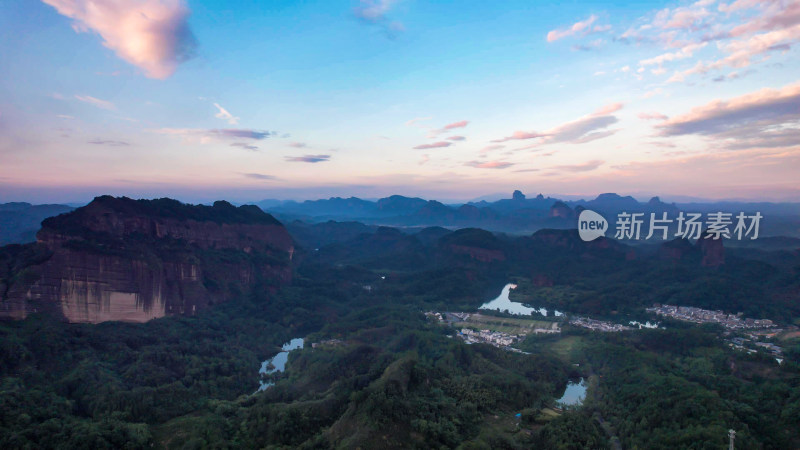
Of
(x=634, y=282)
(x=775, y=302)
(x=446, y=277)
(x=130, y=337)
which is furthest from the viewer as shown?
(x=446, y=277)

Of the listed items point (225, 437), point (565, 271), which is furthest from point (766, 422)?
point (565, 271)

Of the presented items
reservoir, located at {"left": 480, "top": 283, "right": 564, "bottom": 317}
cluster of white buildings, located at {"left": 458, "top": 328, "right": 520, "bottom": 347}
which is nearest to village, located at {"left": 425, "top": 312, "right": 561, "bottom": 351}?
cluster of white buildings, located at {"left": 458, "top": 328, "right": 520, "bottom": 347}

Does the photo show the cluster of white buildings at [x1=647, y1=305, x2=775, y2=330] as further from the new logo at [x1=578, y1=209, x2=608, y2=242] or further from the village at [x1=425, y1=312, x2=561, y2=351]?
the new logo at [x1=578, y1=209, x2=608, y2=242]

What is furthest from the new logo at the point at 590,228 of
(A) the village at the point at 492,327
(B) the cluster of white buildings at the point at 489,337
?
(B) the cluster of white buildings at the point at 489,337

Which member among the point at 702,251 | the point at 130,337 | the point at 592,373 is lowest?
the point at 592,373

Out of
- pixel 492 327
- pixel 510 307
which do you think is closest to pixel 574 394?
pixel 492 327

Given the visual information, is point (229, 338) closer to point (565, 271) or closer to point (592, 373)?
point (592, 373)
